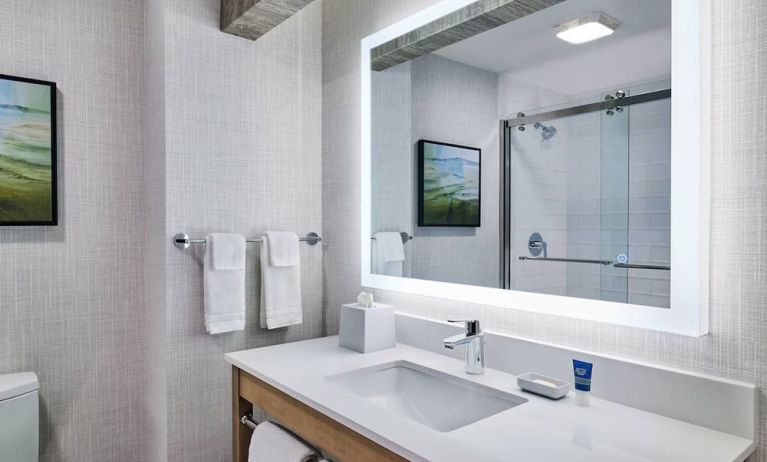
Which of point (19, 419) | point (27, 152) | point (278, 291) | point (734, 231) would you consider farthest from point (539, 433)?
point (27, 152)

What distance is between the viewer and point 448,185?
5.19ft

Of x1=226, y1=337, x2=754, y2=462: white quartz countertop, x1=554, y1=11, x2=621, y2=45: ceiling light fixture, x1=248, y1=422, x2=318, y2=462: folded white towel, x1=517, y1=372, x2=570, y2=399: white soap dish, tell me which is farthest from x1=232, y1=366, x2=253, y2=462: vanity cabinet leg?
x1=554, y1=11, x2=621, y2=45: ceiling light fixture

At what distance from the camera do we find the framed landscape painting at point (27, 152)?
169 cm

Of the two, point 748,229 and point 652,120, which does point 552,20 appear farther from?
point 748,229

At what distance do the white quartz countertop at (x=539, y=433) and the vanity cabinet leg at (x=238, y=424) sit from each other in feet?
1.18

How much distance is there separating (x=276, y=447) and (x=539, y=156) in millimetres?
1057

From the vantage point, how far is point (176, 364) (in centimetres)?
169

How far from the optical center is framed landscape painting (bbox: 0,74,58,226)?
169 cm

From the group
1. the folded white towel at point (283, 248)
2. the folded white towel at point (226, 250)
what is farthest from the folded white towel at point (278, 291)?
the folded white towel at point (226, 250)

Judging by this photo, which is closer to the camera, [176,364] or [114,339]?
[176,364]

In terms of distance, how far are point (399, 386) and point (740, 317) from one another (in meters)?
0.87

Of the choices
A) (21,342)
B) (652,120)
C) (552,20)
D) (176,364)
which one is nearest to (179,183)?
(176,364)

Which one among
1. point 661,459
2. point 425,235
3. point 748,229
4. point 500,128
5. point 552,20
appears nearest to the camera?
point 661,459

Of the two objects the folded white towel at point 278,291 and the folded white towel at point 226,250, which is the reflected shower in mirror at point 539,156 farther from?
the folded white towel at point 226,250
